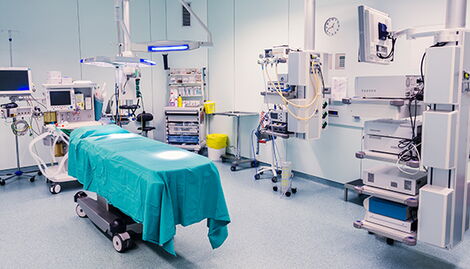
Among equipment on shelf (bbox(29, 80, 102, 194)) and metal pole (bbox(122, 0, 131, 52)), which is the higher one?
metal pole (bbox(122, 0, 131, 52))

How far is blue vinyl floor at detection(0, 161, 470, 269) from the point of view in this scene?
310 cm

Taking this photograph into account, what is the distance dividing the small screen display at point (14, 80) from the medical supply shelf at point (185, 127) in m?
2.55

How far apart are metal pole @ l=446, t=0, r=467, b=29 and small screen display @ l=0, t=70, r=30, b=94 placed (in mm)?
5119

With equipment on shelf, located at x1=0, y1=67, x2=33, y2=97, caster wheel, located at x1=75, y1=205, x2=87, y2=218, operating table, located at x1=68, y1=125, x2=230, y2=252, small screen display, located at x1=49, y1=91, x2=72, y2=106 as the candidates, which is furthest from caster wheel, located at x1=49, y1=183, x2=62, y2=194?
operating table, located at x1=68, y1=125, x2=230, y2=252

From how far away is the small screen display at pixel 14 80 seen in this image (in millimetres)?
5039

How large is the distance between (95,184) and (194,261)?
1139 mm

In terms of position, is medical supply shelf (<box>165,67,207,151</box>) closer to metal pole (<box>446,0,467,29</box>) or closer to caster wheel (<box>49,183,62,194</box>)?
caster wheel (<box>49,183,62,194</box>)

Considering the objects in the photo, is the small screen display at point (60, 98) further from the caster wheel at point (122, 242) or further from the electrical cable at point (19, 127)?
the caster wheel at point (122, 242)

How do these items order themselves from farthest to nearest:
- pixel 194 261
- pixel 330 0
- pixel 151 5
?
pixel 151 5
pixel 330 0
pixel 194 261

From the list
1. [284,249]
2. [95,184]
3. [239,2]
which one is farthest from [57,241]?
[239,2]

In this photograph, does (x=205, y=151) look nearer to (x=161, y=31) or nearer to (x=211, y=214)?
(x=161, y=31)

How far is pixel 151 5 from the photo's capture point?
7.22m

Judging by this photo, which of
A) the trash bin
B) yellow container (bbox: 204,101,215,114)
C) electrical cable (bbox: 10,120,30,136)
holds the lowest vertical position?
the trash bin

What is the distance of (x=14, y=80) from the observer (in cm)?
511
